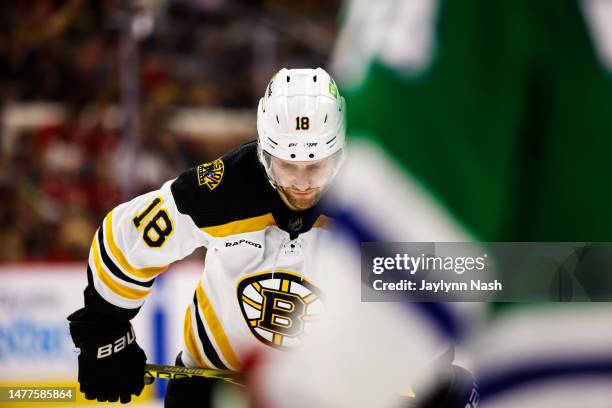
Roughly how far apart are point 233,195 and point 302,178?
167 mm

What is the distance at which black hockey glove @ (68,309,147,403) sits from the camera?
217 centimetres

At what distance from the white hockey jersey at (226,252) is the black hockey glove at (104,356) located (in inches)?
1.5

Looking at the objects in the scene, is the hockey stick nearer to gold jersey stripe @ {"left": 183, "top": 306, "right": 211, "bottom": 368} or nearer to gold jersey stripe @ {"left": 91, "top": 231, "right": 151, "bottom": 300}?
gold jersey stripe @ {"left": 183, "top": 306, "right": 211, "bottom": 368}

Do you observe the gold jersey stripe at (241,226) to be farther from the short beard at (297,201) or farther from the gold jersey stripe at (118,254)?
the gold jersey stripe at (118,254)

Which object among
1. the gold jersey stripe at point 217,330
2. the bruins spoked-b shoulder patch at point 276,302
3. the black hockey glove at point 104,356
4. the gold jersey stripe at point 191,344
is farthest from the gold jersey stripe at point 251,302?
the black hockey glove at point 104,356

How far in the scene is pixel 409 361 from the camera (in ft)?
1.42

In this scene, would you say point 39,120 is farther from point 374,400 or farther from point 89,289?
point 374,400

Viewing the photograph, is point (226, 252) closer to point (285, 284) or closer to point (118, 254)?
point (285, 284)

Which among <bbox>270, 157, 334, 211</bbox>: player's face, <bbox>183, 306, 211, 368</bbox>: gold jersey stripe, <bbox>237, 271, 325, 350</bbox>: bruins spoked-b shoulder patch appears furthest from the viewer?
<bbox>183, 306, 211, 368</bbox>: gold jersey stripe

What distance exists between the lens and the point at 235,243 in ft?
6.82

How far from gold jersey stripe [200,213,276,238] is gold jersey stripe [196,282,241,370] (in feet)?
0.62

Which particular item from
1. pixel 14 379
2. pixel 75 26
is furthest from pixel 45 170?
pixel 14 379

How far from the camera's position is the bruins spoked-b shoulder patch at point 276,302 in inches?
82.4

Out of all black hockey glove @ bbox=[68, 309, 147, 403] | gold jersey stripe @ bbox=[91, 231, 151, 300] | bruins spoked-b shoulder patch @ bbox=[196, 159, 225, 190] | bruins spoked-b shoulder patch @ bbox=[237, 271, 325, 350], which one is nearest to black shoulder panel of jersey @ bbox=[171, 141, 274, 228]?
bruins spoked-b shoulder patch @ bbox=[196, 159, 225, 190]
